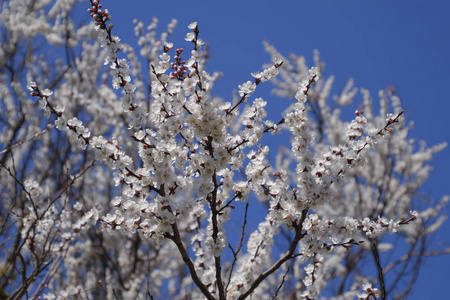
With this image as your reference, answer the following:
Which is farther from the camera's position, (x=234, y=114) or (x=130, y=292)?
(x=130, y=292)

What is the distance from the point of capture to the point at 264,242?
3.59m

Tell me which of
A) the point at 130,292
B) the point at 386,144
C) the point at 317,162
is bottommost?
the point at 317,162

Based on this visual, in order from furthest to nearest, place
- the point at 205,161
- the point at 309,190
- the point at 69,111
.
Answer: the point at 69,111
the point at 309,190
the point at 205,161

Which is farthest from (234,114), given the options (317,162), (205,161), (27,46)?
(27,46)

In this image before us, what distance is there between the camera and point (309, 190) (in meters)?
2.90

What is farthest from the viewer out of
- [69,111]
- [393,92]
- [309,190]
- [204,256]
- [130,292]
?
[393,92]

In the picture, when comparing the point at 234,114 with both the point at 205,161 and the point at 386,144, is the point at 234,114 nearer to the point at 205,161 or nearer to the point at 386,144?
the point at 205,161

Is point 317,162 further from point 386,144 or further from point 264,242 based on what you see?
point 386,144

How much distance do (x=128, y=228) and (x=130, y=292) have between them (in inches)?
174

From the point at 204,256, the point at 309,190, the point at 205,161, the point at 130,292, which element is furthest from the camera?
the point at 130,292

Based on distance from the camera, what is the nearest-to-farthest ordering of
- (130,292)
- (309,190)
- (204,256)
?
(309,190), (204,256), (130,292)

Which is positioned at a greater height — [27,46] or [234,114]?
[27,46]

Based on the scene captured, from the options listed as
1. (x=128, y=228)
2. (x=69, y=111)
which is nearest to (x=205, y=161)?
(x=128, y=228)

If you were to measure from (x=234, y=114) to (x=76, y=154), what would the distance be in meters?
6.27
